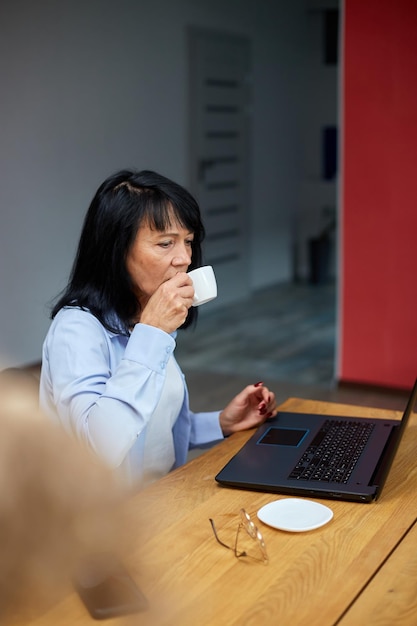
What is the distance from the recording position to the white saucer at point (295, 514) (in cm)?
125

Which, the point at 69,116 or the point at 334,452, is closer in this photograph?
the point at 334,452

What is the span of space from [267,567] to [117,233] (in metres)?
0.78

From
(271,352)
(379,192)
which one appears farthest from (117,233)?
(271,352)

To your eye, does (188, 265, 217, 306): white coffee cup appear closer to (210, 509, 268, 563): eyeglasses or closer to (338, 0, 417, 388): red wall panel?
(210, 509, 268, 563): eyeglasses

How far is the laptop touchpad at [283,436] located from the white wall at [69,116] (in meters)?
3.20

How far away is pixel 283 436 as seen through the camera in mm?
1687

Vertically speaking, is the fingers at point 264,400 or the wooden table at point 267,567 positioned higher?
the fingers at point 264,400

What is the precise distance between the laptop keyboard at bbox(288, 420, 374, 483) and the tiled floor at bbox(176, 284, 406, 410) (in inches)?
107

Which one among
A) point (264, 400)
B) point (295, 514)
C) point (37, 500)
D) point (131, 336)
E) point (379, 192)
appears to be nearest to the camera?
point (37, 500)

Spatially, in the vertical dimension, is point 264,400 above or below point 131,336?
below

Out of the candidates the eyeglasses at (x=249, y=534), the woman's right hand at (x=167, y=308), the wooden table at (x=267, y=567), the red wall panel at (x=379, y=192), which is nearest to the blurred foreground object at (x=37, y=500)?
the wooden table at (x=267, y=567)

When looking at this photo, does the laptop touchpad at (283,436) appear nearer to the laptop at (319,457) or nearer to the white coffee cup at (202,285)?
the laptop at (319,457)

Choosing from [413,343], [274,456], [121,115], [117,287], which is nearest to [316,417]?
[274,456]

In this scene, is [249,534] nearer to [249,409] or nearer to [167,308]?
[167,308]
